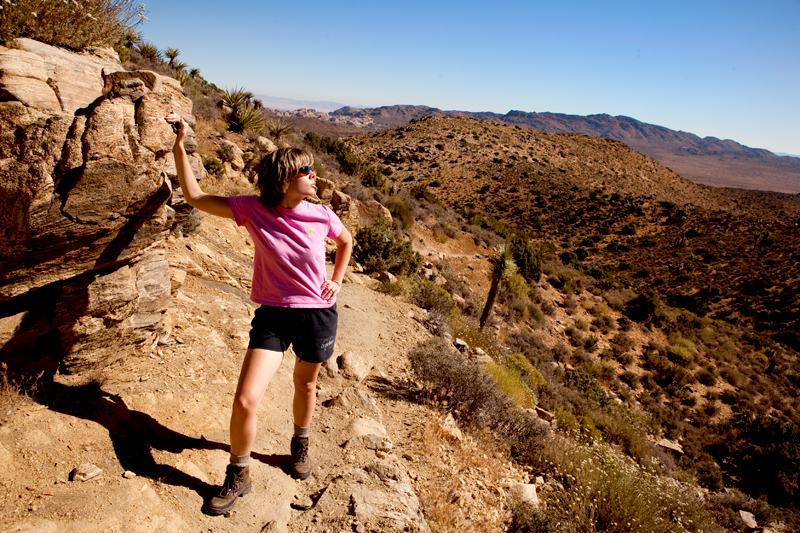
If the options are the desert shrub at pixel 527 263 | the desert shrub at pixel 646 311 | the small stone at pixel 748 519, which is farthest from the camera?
the desert shrub at pixel 646 311

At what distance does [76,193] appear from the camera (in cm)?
235

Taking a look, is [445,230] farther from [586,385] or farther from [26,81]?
[26,81]

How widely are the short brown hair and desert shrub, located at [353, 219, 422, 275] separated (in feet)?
23.2

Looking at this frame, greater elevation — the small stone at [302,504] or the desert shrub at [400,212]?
the desert shrub at [400,212]

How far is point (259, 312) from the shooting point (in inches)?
96.0

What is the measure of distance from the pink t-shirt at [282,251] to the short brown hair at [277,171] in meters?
0.07

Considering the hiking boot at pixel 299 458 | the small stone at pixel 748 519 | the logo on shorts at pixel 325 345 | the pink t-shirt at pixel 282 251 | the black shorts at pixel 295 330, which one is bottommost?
the small stone at pixel 748 519

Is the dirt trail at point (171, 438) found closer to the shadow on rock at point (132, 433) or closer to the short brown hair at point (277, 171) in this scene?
the shadow on rock at point (132, 433)

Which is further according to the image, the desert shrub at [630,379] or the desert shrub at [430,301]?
the desert shrub at [630,379]

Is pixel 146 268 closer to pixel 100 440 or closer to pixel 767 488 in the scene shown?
pixel 100 440

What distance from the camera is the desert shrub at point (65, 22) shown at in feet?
8.62

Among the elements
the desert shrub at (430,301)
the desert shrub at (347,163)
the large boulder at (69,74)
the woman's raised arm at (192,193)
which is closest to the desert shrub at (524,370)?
the desert shrub at (430,301)

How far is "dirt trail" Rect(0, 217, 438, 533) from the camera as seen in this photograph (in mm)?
2195

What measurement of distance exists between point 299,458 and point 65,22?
11.3ft
